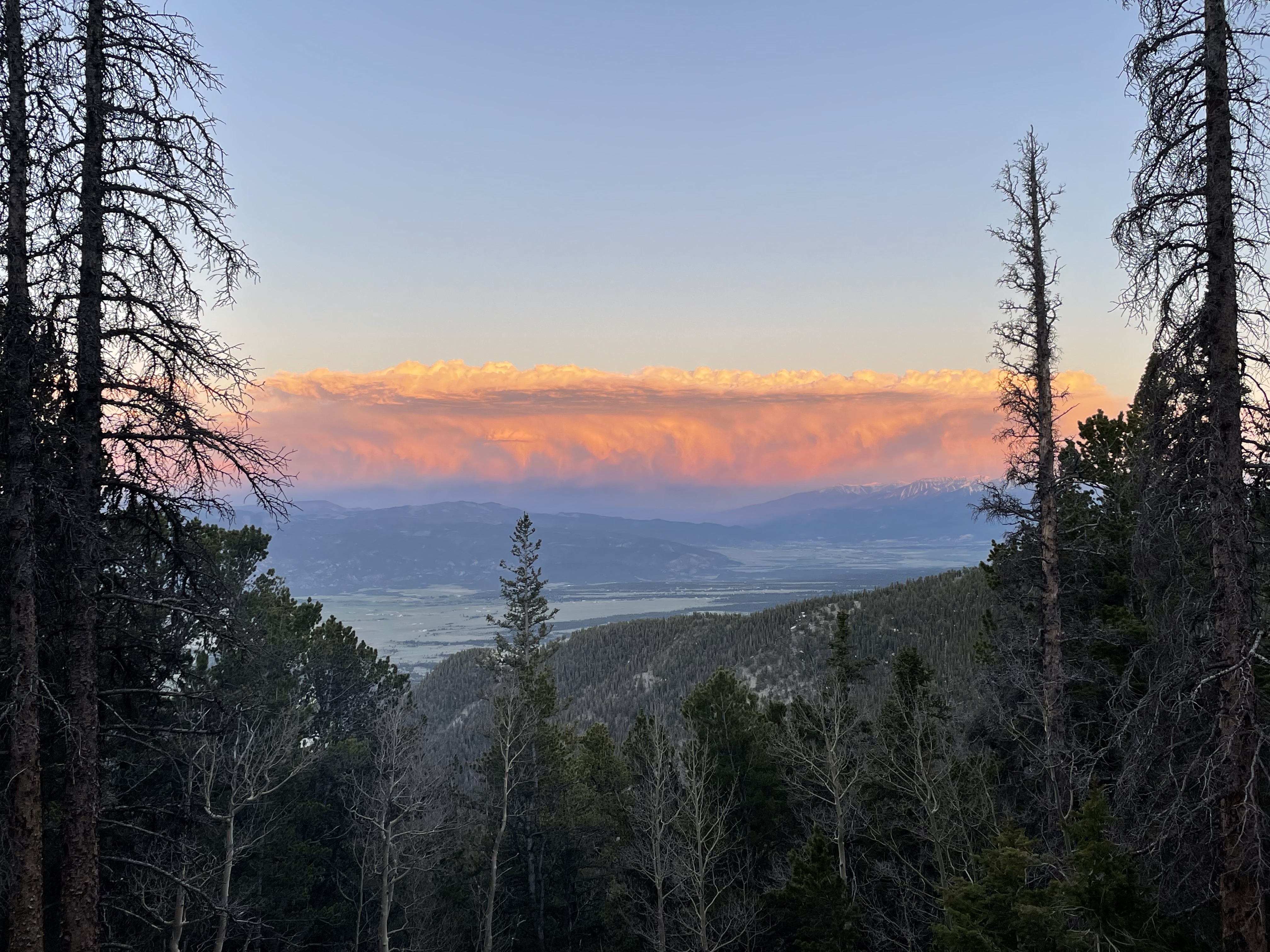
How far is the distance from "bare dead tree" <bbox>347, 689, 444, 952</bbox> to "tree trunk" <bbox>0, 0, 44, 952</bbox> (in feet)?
37.2

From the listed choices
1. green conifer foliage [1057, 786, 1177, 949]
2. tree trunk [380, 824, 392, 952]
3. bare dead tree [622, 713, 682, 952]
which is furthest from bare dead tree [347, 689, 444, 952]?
green conifer foliage [1057, 786, 1177, 949]

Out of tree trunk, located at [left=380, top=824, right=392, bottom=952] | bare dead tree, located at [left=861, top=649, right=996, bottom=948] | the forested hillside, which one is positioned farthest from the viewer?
the forested hillside

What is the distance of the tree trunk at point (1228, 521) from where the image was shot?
7867 mm

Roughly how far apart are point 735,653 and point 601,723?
370ft

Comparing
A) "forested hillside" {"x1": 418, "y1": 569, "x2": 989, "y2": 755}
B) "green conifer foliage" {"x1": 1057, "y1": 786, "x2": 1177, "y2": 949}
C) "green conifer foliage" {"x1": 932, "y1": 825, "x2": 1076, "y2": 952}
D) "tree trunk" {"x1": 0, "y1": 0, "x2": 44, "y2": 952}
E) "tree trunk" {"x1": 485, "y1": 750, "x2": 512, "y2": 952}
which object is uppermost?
"tree trunk" {"x1": 0, "y1": 0, "x2": 44, "y2": 952}

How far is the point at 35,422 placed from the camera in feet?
24.8

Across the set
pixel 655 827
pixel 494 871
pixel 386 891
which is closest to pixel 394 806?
pixel 386 891

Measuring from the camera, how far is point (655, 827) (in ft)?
71.8

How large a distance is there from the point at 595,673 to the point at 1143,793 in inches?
6328

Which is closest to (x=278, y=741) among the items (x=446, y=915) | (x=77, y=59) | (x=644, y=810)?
(x=644, y=810)

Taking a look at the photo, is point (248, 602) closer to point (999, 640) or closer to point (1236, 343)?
point (999, 640)

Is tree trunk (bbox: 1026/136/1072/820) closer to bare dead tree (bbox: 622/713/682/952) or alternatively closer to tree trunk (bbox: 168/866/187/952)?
bare dead tree (bbox: 622/713/682/952)

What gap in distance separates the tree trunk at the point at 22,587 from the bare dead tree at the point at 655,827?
15.2m

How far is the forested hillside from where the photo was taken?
381ft
